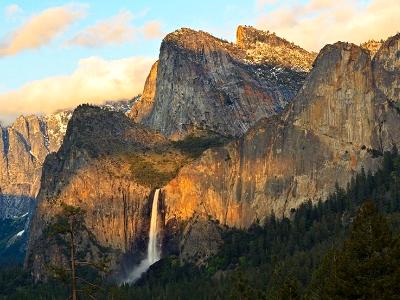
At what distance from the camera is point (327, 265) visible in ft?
356

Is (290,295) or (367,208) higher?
(367,208)

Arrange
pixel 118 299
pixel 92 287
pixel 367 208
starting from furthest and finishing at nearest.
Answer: pixel 118 299
pixel 367 208
pixel 92 287

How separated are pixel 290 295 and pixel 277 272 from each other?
6205cm

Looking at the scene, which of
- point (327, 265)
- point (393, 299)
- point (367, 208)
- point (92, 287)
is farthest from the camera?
point (327, 265)

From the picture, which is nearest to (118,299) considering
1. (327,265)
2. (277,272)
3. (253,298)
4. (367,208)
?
(277,272)

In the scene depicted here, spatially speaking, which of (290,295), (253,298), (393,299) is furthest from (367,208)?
(253,298)

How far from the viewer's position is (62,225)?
60656 mm

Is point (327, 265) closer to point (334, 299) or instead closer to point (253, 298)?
point (253, 298)

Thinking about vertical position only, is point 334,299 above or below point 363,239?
below

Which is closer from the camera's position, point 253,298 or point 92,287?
point 92,287

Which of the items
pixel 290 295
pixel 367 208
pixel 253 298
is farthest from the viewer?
pixel 253 298

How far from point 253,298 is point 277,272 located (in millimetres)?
28202

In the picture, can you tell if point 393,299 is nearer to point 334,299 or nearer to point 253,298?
point 334,299

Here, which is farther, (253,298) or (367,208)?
(253,298)
